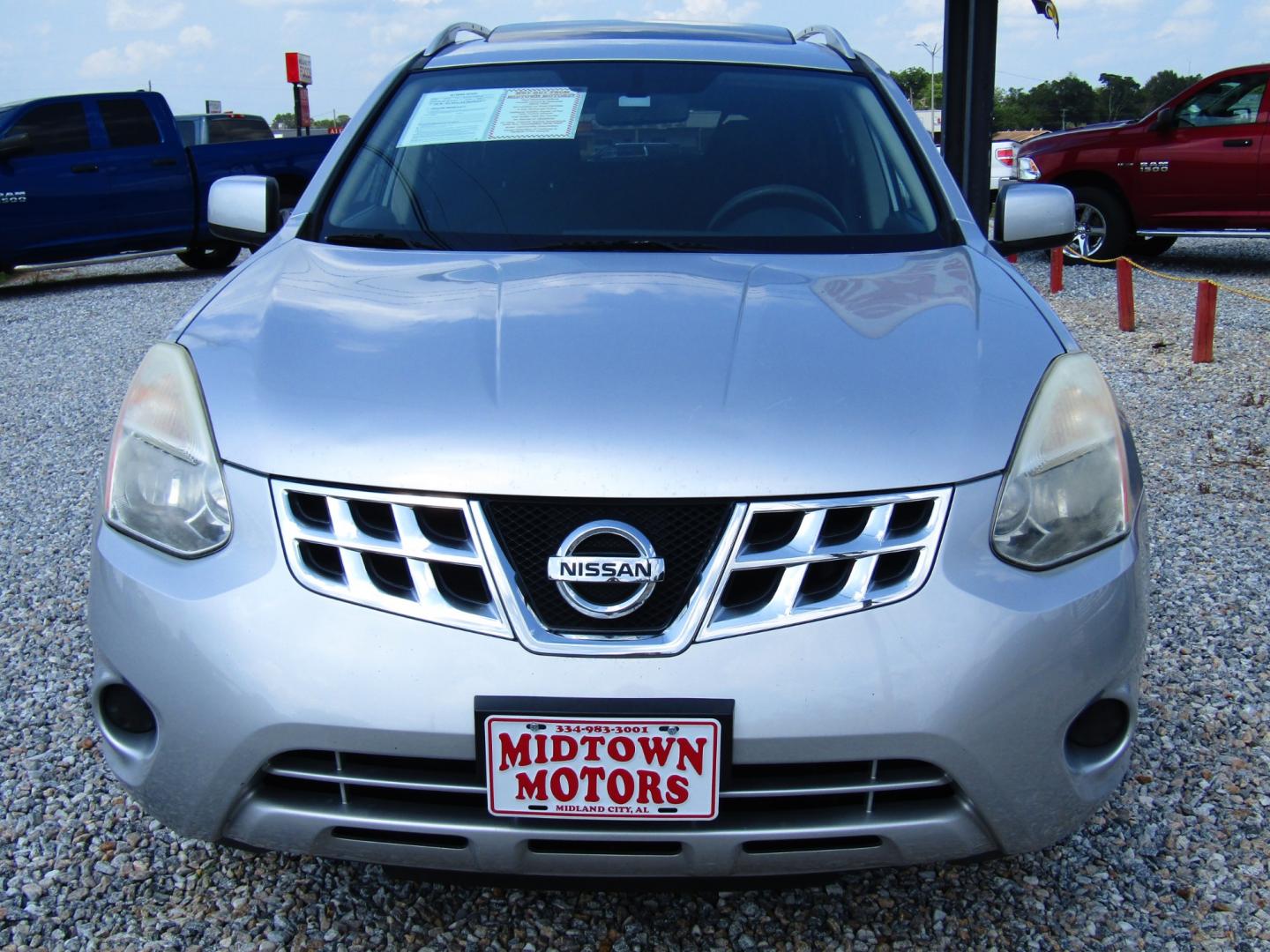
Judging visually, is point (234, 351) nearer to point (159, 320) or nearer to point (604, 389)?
point (604, 389)

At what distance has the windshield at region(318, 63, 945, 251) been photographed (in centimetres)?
261

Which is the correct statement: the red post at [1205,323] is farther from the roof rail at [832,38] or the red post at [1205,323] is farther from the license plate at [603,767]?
the license plate at [603,767]

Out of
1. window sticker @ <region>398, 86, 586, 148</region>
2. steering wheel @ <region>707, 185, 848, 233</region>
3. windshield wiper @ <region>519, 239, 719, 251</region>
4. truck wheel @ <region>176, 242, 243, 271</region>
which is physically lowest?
truck wheel @ <region>176, 242, 243, 271</region>

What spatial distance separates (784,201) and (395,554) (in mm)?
1446

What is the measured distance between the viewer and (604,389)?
1.79m

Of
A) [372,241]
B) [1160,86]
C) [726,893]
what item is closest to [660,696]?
[726,893]

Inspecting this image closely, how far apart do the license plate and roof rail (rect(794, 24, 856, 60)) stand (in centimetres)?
227

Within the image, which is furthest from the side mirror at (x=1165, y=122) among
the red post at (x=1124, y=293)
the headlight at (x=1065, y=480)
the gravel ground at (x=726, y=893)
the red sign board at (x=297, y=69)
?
the red sign board at (x=297, y=69)

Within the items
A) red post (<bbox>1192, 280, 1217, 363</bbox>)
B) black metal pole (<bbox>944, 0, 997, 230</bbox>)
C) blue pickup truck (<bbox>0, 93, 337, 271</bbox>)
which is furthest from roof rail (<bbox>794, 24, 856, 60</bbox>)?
blue pickup truck (<bbox>0, 93, 337, 271</bbox>)

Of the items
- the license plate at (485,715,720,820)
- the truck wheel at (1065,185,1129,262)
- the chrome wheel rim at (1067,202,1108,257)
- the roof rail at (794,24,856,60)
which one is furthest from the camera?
the chrome wheel rim at (1067,202,1108,257)

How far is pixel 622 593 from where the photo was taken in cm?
165

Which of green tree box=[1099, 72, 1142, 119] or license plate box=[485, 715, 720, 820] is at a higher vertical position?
license plate box=[485, 715, 720, 820]

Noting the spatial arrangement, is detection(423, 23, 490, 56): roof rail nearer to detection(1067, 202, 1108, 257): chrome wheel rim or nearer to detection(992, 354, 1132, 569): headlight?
detection(992, 354, 1132, 569): headlight

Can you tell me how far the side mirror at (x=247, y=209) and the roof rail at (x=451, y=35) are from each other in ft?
1.98
